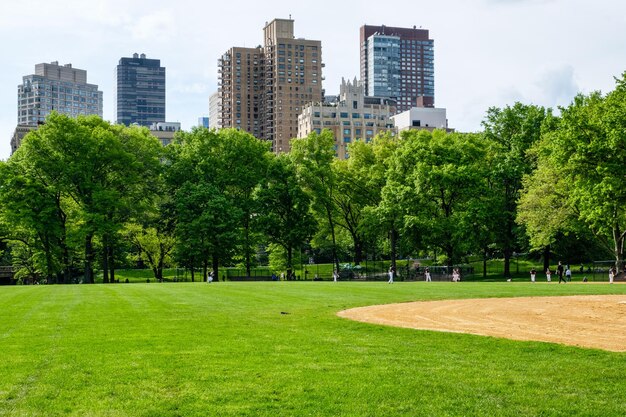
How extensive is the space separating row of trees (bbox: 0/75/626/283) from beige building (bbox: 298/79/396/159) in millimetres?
104384

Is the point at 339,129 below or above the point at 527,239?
above

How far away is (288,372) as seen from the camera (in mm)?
12750

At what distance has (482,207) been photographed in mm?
69250

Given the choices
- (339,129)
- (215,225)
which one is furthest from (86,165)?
(339,129)

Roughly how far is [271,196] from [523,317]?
180 feet

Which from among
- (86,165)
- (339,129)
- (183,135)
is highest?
(339,129)

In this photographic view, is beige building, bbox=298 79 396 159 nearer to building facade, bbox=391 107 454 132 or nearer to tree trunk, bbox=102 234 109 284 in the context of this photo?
building facade, bbox=391 107 454 132

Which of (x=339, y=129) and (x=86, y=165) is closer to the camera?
(x=86, y=165)

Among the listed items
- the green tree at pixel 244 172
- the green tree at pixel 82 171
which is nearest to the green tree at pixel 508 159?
the green tree at pixel 244 172

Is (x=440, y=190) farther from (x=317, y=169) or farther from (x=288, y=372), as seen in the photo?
(x=288, y=372)

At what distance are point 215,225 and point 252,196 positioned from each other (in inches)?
315

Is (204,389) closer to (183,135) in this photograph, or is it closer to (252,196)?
(252,196)

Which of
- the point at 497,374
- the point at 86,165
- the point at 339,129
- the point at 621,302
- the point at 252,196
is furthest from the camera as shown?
the point at 339,129

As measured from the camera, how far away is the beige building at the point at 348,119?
190m
